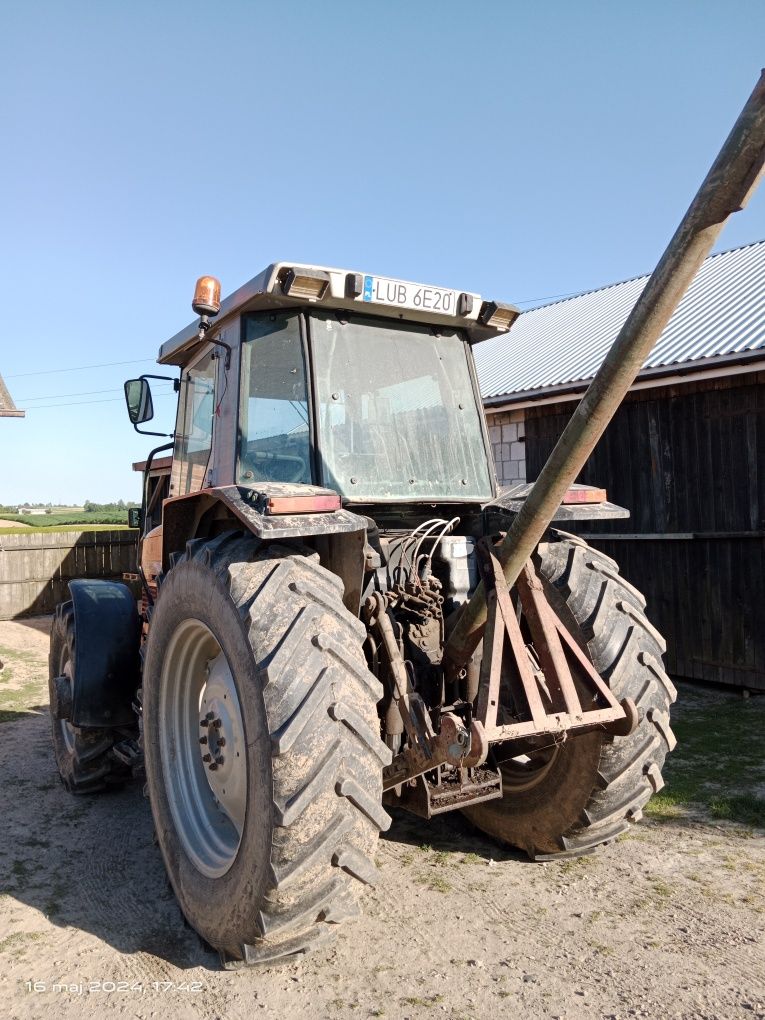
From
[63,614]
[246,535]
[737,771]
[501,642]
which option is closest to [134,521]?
[63,614]

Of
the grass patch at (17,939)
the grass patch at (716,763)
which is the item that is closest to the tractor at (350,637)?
the grass patch at (17,939)

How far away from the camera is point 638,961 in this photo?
9.02 feet

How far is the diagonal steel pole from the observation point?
2.04m

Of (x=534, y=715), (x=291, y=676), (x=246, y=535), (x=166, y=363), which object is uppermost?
(x=166, y=363)

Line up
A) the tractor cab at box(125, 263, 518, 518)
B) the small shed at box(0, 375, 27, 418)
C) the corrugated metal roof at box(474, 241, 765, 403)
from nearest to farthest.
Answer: the tractor cab at box(125, 263, 518, 518) < the corrugated metal roof at box(474, 241, 765, 403) < the small shed at box(0, 375, 27, 418)

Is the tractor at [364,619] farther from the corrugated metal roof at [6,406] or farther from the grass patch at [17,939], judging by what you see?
the corrugated metal roof at [6,406]

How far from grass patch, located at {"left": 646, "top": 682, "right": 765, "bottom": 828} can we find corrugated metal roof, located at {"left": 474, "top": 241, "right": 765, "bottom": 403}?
3.10 metres

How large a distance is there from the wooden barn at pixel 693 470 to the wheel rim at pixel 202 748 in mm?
5579

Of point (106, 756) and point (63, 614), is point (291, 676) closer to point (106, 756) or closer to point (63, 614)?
point (106, 756)

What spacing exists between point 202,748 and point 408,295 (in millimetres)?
2219

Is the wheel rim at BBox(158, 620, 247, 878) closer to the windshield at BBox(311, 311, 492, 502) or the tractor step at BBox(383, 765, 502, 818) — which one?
the tractor step at BBox(383, 765, 502, 818)

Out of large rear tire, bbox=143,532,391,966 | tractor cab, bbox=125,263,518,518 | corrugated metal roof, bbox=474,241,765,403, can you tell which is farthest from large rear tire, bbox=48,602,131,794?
corrugated metal roof, bbox=474,241,765,403

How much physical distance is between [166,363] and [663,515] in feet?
17.4

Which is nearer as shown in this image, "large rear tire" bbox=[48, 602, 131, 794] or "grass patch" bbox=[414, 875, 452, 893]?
"grass patch" bbox=[414, 875, 452, 893]
